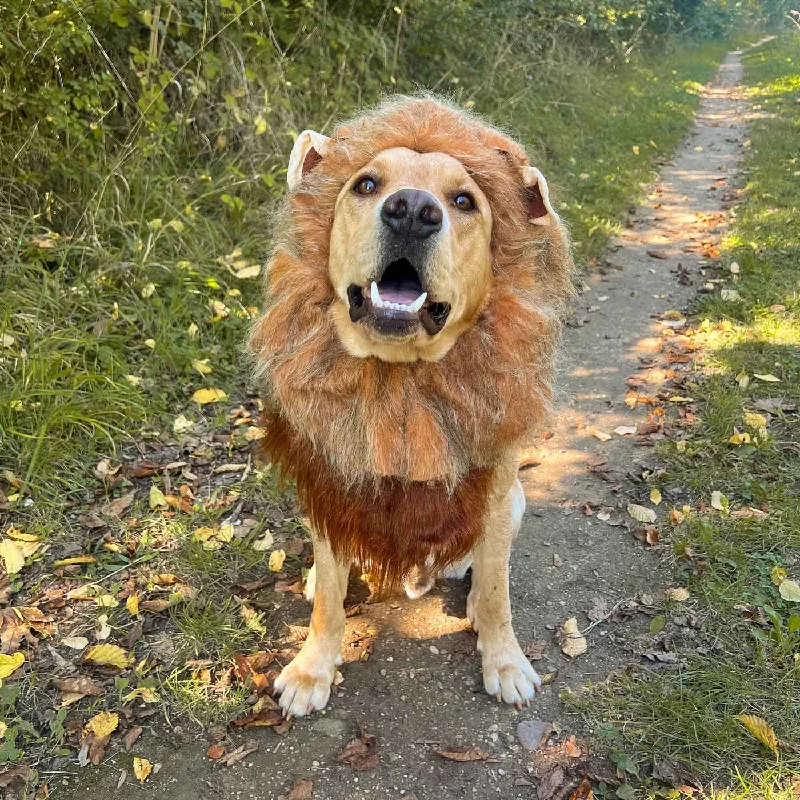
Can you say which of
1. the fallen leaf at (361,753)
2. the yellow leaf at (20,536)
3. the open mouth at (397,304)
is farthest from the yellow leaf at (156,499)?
the open mouth at (397,304)

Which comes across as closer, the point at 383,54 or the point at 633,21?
the point at 383,54

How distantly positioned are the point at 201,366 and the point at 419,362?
234cm

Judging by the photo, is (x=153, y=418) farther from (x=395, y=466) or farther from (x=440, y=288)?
(x=440, y=288)

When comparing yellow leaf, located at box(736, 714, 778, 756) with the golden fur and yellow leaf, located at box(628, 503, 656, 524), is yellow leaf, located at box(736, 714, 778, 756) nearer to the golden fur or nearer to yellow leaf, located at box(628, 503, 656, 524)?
yellow leaf, located at box(628, 503, 656, 524)

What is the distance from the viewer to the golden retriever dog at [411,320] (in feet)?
5.96

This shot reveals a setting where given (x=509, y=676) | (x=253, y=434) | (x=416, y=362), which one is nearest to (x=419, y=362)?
(x=416, y=362)

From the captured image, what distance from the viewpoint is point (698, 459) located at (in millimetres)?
3506

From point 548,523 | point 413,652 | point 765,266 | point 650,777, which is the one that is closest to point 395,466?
point 413,652

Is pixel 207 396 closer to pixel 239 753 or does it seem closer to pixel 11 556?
pixel 11 556

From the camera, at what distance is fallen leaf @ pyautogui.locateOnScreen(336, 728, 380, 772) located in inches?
84.9

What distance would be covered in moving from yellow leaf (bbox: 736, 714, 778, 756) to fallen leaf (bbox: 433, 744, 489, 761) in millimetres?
869

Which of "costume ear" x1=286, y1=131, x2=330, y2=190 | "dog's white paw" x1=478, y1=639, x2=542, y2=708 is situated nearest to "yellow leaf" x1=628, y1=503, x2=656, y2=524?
"dog's white paw" x1=478, y1=639, x2=542, y2=708

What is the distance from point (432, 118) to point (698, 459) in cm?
244

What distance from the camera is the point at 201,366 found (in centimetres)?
392
